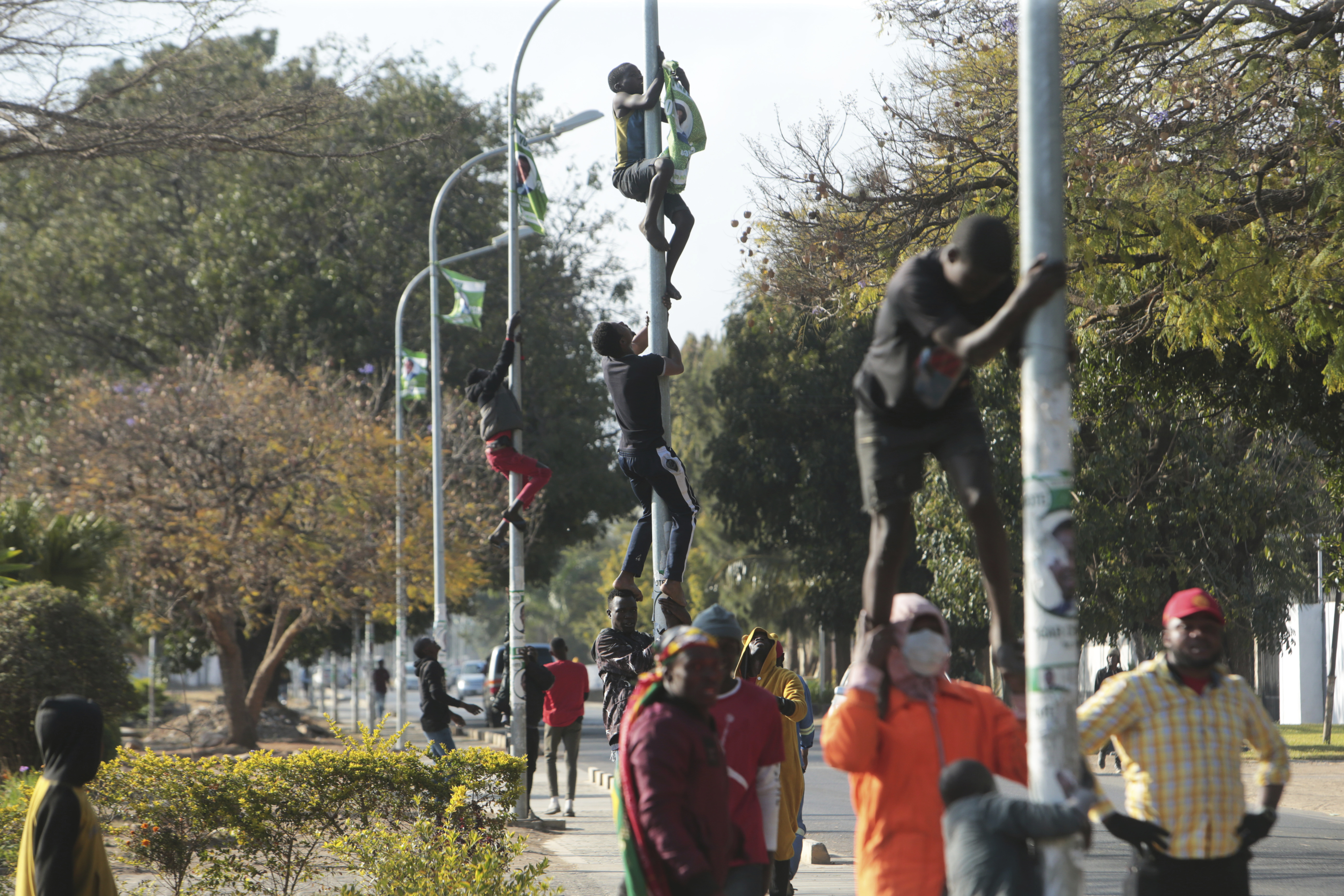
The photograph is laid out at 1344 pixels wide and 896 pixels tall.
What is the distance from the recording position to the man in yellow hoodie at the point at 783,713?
304 inches

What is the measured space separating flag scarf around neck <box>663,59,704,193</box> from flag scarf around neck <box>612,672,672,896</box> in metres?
4.53

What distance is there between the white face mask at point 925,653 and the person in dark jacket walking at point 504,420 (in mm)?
6859

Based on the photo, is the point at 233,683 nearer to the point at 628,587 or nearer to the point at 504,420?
the point at 504,420

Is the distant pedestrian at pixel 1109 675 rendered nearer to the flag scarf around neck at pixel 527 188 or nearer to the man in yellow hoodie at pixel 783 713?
the flag scarf around neck at pixel 527 188

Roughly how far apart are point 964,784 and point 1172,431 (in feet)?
76.2

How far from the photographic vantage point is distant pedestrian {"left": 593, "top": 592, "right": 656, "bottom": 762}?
8.62 metres

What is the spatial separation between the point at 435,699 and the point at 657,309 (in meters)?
7.70

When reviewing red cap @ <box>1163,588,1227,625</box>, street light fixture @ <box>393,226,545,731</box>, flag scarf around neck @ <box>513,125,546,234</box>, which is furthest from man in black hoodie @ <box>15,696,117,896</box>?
street light fixture @ <box>393,226,545,731</box>

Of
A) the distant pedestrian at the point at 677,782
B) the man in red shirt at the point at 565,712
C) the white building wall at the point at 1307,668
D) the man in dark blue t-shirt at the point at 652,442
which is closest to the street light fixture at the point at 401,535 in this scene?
the man in red shirt at the point at 565,712

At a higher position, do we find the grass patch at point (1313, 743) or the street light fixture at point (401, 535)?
the street light fixture at point (401, 535)

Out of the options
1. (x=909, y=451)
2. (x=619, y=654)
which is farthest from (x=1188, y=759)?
(x=619, y=654)

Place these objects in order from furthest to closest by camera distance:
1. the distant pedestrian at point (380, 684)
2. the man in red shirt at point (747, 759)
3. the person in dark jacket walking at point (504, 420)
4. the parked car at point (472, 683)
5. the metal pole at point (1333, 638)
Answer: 1. the parked car at point (472, 683)
2. the distant pedestrian at point (380, 684)
3. the metal pole at point (1333, 638)
4. the person in dark jacket walking at point (504, 420)
5. the man in red shirt at point (747, 759)

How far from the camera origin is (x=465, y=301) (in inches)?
880

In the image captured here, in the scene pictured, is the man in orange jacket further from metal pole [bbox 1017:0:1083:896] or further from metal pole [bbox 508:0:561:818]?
metal pole [bbox 508:0:561:818]
